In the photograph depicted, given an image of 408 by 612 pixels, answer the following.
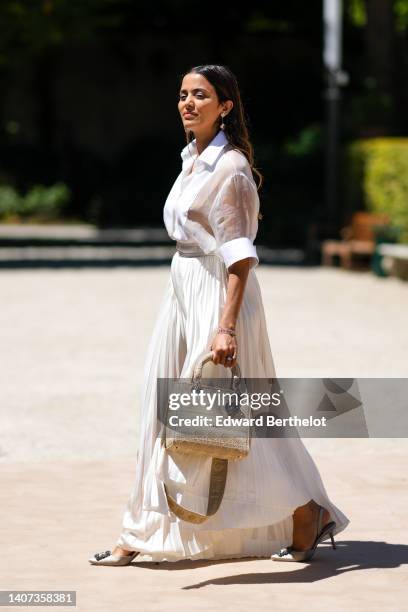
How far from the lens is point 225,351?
535 centimetres

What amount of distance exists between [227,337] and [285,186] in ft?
75.0

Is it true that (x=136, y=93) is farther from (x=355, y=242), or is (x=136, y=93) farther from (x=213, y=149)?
(x=213, y=149)

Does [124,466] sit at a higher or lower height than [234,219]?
lower

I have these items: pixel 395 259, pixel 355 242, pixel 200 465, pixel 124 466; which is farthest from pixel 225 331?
pixel 355 242

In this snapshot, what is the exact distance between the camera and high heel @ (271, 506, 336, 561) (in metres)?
5.65

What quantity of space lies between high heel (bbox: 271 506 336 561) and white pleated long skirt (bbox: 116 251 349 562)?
11 cm

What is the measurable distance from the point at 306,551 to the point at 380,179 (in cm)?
1763

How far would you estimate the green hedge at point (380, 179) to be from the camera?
2197 cm

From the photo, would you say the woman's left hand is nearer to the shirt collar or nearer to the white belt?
the white belt

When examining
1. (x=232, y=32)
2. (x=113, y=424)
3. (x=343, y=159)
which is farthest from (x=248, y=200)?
(x=232, y=32)

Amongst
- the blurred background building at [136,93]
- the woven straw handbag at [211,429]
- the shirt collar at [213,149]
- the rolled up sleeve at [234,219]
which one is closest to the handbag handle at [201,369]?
the woven straw handbag at [211,429]

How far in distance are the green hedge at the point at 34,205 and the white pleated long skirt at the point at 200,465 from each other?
112 ft

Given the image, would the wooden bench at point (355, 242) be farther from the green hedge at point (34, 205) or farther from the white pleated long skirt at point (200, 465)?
the green hedge at point (34, 205)

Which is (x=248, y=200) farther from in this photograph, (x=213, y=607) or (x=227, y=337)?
(x=213, y=607)
